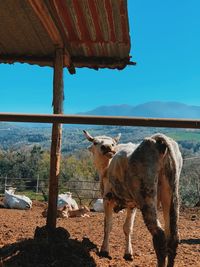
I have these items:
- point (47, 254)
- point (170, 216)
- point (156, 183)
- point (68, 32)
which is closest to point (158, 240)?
point (170, 216)

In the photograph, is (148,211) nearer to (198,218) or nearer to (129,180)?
(129,180)

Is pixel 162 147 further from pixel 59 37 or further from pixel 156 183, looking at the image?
pixel 59 37

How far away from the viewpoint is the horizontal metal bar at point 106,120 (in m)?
3.84

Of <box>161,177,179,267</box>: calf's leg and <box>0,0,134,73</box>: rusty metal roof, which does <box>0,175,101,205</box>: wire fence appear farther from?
<box>161,177,179,267</box>: calf's leg

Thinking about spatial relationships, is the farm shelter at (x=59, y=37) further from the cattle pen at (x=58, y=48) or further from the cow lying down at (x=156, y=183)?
the cow lying down at (x=156, y=183)

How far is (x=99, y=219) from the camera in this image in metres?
12.3

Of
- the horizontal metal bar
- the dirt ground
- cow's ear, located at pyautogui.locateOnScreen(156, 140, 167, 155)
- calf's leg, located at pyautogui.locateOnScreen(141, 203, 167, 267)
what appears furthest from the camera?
the dirt ground

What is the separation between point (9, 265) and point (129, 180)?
1790 millimetres

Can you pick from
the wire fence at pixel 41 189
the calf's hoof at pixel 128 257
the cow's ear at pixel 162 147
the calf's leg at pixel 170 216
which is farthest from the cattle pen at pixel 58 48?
the wire fence at pixel 41 189

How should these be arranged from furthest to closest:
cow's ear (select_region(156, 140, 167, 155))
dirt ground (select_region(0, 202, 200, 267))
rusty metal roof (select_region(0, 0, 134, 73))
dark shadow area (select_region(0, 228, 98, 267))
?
rusty metal roof (select_region(0, 0, 134, 73))
dirt ground (select_region(0, 202, 200, 267))
dark shadow area (select_region(0, 228, 98, 267))
cow's ear (select_region(156, 140, 167, 155))

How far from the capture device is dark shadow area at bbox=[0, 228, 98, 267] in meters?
5.72

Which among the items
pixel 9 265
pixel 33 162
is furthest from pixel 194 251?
pixel 33 162

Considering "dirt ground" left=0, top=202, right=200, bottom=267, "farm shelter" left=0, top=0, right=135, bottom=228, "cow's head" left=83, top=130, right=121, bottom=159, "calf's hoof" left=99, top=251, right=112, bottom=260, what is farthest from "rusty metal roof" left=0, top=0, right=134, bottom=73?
"calf's hoof" left=99, top=251, right=112, bottom=260

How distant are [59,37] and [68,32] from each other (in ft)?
0.71
